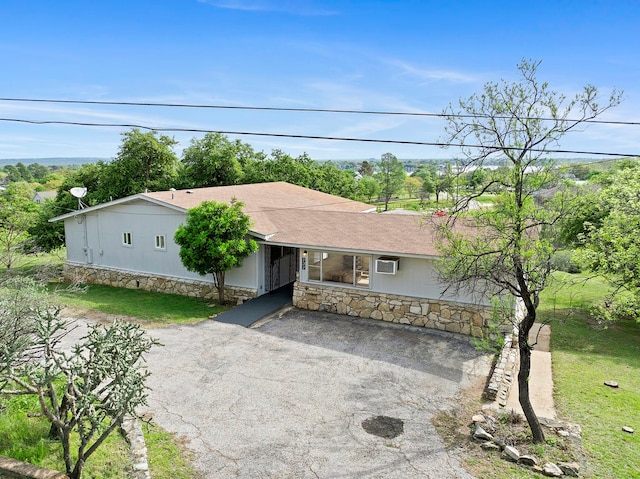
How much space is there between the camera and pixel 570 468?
6.18 meters

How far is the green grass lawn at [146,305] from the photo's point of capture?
13758mm

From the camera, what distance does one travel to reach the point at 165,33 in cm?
1310

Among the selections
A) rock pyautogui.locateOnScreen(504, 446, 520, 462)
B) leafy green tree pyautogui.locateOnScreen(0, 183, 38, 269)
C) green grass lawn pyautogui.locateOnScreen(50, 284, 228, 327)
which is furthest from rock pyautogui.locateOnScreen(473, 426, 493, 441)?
leafy green tree pyautogui.locateOnScreen(0, 183, 38, 269)

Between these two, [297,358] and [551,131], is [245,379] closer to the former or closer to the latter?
[297,358]

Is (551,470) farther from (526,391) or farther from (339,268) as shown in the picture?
(339,268)

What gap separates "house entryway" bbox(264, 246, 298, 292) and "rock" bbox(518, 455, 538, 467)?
10635mm

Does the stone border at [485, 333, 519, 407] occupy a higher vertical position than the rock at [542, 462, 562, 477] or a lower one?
lower

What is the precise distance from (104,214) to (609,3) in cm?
1885

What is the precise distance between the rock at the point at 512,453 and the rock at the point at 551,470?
14.8 inches

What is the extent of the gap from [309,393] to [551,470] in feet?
14.5

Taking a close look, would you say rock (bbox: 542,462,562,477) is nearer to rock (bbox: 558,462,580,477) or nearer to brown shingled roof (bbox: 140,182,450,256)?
rock (bbox: 558,462,580,477)

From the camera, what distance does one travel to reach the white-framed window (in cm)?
1694

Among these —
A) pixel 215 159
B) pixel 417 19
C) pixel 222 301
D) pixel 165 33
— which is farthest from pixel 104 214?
pixel 417 19

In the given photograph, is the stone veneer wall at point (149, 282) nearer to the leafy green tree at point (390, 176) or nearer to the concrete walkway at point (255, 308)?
the concrete walkway at point (255, 308)
